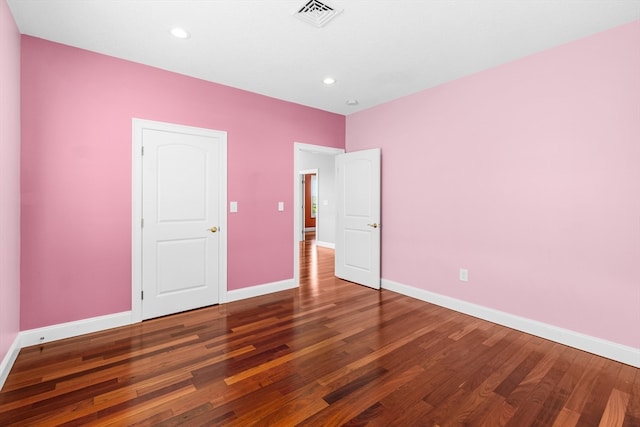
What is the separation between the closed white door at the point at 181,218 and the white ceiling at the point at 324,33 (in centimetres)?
84

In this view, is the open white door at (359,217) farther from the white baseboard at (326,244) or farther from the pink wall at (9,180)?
the pink wall at (9,180)

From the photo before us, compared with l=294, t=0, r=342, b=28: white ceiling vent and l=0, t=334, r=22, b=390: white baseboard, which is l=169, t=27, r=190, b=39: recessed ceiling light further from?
l=0, t=334, r=22, b=390: white baseboard

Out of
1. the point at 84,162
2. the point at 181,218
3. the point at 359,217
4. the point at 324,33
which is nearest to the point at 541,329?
the point at 359,217

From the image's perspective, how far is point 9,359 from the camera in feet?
7.48

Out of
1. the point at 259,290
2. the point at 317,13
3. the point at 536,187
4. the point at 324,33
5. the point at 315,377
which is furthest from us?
the point at 259,290

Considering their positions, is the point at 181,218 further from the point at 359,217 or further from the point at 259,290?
the point at 359,217

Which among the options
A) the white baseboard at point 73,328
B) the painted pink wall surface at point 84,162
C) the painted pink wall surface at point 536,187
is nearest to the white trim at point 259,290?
the painted pink wall surface at point 84,162

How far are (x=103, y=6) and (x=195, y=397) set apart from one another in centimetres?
289

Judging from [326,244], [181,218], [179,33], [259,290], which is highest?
[179,33]

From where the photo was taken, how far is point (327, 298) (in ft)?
13.1

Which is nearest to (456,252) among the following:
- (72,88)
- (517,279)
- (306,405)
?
(517,279)

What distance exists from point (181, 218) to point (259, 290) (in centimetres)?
140

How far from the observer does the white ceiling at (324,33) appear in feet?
7.41

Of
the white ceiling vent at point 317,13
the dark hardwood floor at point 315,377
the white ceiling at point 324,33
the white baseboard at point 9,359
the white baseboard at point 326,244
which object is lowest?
the dark hardwood floor at point 315,377
